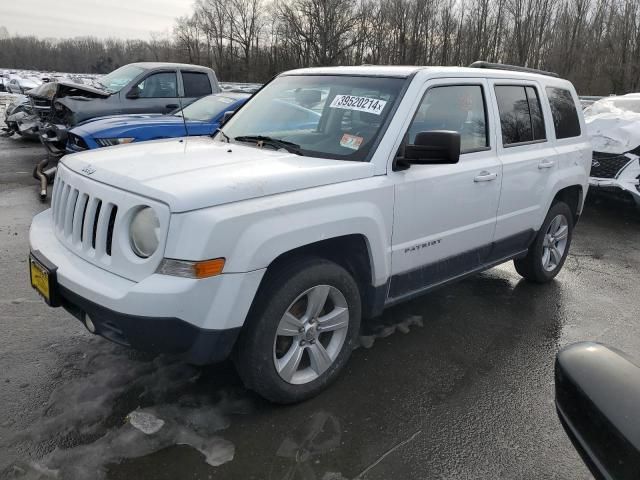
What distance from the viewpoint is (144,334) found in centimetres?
248

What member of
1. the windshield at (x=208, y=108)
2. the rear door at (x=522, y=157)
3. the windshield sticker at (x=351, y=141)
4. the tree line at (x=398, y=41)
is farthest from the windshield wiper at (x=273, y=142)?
the tree line at (x=398, y=41)

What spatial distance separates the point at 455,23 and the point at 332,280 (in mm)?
52110

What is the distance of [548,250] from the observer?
5.19m

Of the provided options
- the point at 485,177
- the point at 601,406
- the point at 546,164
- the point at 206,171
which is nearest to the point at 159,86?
the point at 546,164

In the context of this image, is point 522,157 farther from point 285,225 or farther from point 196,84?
point 196,84

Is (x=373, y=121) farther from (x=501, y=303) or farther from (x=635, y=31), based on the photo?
(x=635, y=31)

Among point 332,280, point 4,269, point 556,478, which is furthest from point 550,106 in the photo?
point 4,269

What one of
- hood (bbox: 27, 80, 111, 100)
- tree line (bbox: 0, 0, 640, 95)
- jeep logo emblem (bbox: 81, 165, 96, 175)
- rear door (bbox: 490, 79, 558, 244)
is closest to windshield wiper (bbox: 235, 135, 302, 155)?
jeep logo emblem (bbox: 81, 165, 96, 175)

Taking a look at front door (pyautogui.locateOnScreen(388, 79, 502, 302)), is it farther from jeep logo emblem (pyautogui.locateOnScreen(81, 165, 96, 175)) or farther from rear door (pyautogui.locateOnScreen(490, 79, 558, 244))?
jeep logo emblem (pyautogui.locateOnScreen(81, 165, 96, 175))

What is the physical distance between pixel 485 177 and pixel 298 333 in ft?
6.16

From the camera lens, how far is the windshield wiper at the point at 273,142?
136 inches

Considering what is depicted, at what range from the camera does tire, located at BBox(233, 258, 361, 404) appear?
277cm

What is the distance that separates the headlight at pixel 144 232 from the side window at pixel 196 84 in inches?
324

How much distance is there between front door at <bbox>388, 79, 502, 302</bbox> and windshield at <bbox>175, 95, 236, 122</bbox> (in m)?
5.15
